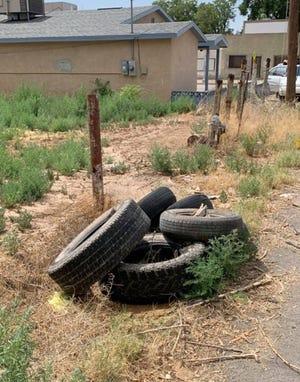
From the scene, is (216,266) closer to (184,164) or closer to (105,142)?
(184,164)

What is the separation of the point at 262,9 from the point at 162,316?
174ft

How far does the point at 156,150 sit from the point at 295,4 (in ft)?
31.4

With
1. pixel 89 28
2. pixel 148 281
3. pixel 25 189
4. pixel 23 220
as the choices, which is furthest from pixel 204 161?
pixel 89 28

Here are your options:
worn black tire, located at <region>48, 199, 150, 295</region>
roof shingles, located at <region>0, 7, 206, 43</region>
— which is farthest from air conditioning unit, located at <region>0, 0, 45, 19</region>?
worn black tire, located at <region>48, 199, 150, 295</region>

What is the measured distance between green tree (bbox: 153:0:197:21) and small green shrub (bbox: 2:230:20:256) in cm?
6688

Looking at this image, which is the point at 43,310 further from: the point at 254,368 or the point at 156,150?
the point at 156,150

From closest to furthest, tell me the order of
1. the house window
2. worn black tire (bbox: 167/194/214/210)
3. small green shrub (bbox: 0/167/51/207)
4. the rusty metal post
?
worn black tire (bbox: 167/194/214/210), the rusty metal post, small green shrub (bbox: 0/167/51/207), the house window

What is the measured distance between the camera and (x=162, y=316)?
3.47 meters

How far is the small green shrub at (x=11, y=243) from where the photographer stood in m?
4.28

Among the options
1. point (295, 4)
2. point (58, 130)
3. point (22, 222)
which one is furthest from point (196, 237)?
point (295, 4)

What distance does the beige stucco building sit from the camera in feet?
59.6

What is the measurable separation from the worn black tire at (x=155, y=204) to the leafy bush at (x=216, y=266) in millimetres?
1021

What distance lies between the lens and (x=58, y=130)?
1201 centimetres

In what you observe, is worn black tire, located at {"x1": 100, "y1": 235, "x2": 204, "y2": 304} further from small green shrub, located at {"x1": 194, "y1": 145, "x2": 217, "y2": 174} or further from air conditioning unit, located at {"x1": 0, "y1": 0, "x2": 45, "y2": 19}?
air conditioning unit, located at {"x1": 0, "y1": 0, "x2": 45, "y2": 19}
